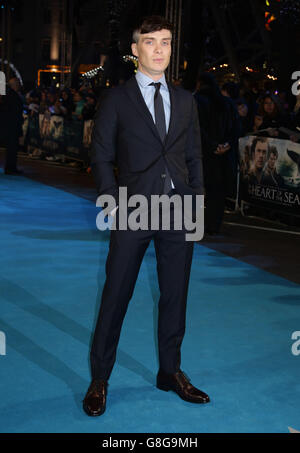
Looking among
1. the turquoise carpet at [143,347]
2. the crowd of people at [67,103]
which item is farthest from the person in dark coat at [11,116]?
the turquoise carpet at [143,347]

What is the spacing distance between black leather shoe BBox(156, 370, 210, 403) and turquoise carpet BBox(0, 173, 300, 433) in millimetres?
44

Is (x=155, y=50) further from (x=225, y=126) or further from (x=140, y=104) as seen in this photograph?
(x=225, y=126)

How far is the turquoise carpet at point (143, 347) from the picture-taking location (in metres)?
3.99

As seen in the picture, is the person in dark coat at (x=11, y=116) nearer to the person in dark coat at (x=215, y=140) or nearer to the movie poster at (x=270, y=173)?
the movie poster at (x=270, y=173)

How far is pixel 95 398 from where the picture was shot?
159 inches

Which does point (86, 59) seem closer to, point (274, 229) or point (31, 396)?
point (274, 229)

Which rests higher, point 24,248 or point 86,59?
point 86,59

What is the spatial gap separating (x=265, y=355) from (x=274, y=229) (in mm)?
5596

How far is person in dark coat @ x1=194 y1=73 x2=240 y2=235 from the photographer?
945 cm

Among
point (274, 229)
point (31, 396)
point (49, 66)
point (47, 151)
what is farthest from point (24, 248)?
point (49, 66)

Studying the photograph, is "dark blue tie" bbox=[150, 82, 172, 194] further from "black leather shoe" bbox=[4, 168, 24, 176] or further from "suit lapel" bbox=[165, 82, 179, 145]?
"black leather shoe" bbox=[4, 168, 24, 176]

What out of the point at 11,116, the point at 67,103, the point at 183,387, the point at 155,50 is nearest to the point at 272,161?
the point at 183,387

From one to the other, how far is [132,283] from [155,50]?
4.26ft

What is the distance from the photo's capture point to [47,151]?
2070 cm
